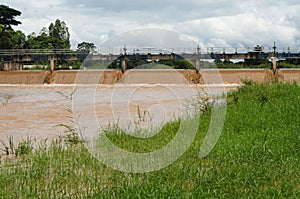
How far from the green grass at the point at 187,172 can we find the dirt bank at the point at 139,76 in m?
18.1

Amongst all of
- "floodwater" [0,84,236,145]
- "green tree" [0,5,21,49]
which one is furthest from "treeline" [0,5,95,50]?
"floodwater" [0,84,236,145]

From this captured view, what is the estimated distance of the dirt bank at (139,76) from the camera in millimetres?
26141

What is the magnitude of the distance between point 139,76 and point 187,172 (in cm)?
2313

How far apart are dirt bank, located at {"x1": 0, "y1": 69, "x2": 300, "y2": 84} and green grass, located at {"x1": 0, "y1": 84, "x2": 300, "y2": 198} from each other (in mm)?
18075

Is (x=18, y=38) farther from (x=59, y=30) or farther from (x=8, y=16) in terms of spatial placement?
(x=59, y=30)

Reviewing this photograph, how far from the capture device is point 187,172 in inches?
208

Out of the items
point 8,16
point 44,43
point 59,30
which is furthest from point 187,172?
point 59,30

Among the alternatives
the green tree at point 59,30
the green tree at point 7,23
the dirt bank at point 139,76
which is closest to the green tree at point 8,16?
the green tree at point 7,23

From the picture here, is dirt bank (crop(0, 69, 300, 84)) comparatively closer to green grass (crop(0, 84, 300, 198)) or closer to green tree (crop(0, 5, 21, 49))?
green tree (crop(0, 5, 21, 49))

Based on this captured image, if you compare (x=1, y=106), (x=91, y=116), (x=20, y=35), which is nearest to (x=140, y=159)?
(x=91, y=116)

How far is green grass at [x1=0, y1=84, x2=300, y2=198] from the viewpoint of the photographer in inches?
182

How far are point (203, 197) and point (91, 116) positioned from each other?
31.2 ft

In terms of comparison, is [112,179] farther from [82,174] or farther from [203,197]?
[203,197]

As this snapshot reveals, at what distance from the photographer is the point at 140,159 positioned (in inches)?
243
